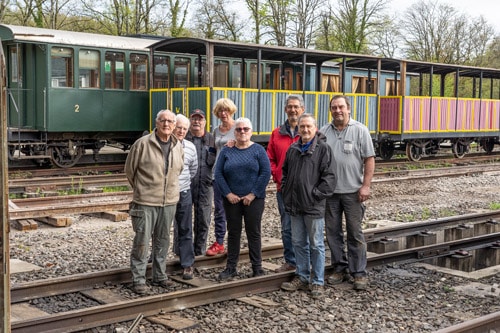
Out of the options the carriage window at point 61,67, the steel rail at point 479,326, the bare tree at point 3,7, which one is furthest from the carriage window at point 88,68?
the steel rail at point 479,326

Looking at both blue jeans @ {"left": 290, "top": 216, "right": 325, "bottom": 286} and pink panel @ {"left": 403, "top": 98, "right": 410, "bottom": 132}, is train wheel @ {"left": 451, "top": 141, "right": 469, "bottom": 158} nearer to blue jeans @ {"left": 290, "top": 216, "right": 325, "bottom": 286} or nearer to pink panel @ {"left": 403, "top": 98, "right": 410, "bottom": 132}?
pink panel @ {"left": 403, "top": 98, "right": 410, "bottom": 132}

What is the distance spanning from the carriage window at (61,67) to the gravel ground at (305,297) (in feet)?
23.7

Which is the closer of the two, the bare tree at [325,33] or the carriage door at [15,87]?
the carriage door at [15,87]

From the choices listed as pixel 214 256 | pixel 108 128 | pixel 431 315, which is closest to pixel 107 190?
pixel 108 128

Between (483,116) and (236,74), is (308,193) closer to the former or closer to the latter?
(236,74)

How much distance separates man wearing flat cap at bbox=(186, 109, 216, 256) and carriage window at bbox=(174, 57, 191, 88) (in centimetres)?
1098

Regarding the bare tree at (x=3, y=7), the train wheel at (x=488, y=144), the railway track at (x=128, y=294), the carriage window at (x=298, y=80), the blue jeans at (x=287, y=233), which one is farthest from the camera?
the bare tree at (x=3, y=7)

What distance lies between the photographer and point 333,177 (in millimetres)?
6445

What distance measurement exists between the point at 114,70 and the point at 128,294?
12.1m

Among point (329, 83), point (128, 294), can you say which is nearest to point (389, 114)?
point (329, 83)

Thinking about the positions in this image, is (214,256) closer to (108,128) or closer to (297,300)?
(297,300)

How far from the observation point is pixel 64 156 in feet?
57.7

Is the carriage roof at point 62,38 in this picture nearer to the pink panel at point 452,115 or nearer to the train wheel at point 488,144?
the pink panel at point 452,115

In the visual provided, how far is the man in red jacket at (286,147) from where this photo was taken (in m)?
6.85
